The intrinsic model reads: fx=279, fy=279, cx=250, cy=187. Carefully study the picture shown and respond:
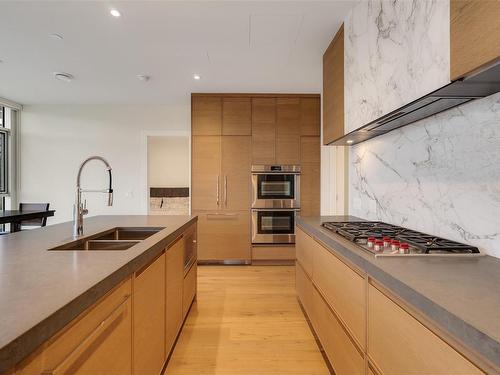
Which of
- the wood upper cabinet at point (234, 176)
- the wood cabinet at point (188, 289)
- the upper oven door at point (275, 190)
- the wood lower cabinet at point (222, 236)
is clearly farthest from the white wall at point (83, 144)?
the wood cabinet at point (188, 289)

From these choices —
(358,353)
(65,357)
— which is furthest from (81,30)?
(358,353)

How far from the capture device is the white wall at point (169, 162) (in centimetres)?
735

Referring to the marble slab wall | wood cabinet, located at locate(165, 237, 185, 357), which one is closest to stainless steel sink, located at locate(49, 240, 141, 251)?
wood cabinet, located at locate(165, 237, 185, 357)

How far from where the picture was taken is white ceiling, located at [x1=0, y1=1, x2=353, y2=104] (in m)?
2.22

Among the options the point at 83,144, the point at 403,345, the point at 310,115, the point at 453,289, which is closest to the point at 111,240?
the point at 403,345

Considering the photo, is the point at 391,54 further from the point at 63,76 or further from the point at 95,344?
the point at 63,76

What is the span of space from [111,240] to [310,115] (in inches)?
131

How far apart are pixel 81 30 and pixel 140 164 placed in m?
2.68

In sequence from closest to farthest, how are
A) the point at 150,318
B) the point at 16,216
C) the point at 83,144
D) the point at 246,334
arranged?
1. the point at 150,318
2. the point at 246,334
3. the point at 16,216
4. the point at 83,144

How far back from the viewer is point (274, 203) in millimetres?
4145

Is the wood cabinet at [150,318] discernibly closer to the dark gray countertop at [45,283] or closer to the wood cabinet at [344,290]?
the dark gray countertop at [45,283]

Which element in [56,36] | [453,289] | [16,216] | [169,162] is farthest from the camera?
[169,162]

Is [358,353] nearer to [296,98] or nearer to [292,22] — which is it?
[292,22]

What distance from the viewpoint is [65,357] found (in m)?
0.71
